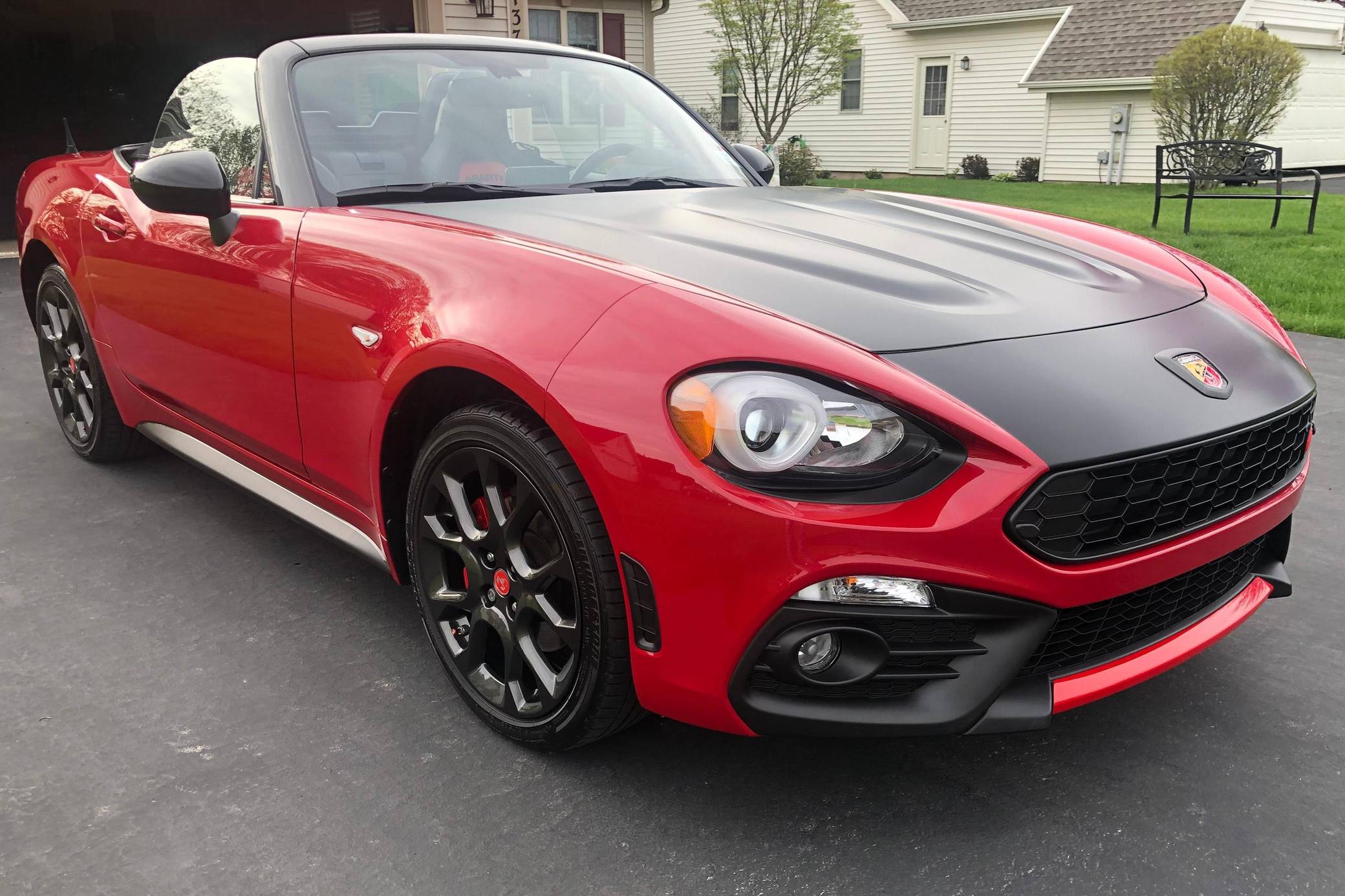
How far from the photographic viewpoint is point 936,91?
960 inches

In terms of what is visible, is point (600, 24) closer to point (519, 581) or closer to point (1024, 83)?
point (1024, 83)

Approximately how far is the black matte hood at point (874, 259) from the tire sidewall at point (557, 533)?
0.41m

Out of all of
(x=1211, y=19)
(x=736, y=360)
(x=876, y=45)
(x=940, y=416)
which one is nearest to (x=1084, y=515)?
(x=940, y=416)

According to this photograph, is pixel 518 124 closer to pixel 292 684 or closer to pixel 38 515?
pixel 292 684

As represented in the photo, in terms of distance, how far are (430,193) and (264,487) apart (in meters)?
0.92

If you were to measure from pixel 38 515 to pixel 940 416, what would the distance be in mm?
3247

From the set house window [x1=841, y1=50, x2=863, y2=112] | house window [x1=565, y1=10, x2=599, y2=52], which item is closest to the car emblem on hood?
house window [x1=565, y1=10, x2=599, y2=52]

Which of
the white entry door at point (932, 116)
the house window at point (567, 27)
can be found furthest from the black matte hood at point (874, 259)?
the white entry door at point (932, 116)

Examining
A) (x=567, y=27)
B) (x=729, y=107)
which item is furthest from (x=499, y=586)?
(x=729, y=107)

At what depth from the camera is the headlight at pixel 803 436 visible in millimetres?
1698

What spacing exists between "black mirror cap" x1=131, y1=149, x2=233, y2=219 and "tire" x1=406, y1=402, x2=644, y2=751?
3.19 ft

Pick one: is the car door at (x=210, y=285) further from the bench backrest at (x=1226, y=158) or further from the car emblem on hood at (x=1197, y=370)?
the bench backrest at (x=1226, y=158)

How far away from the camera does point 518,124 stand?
310 centimetres

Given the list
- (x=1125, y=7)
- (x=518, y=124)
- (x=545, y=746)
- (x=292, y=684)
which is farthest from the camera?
(x=1125, y=7)
